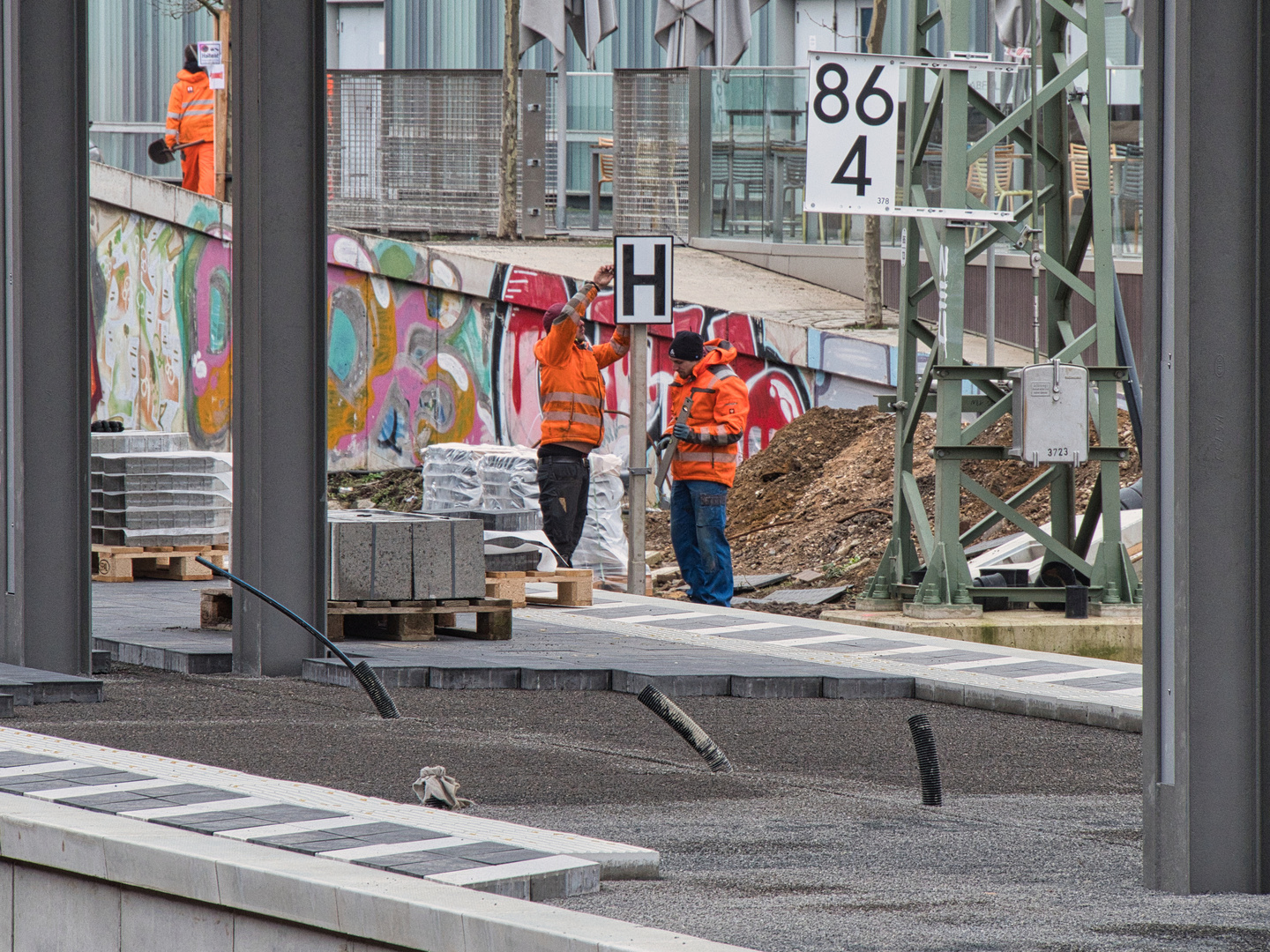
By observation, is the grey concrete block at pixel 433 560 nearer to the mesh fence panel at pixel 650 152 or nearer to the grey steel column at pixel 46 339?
the grey steel column at pixel 46 339

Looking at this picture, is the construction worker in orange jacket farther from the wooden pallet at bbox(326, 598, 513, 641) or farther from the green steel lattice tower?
the wooden pallet at bbox(326, 598, 513, 641)

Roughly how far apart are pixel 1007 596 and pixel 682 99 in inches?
565

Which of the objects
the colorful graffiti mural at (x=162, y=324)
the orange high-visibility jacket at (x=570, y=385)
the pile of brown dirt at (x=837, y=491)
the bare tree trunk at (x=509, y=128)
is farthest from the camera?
the bare tree trunk at (x=509, y=128)

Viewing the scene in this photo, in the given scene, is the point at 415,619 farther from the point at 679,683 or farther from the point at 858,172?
the point at 858,172

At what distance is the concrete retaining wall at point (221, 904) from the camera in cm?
490

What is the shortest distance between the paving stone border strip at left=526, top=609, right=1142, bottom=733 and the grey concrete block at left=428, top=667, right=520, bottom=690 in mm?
1859

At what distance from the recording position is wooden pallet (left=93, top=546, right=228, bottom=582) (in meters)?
15.1

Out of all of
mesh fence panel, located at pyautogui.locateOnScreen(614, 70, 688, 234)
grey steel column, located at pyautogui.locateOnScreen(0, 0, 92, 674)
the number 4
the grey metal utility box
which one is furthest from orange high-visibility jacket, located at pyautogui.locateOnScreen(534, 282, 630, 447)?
mesh fence panel, located at pyautogui.locateOnScreen(614, 70, 688, 234)

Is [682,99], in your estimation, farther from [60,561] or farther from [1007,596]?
[60,561]

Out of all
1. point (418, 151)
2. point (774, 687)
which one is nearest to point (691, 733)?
point (774, 687)

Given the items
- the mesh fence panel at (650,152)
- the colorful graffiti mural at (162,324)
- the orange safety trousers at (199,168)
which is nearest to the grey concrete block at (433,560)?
the colorful graffiti mural at (162,324)

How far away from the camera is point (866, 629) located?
13.8 meters

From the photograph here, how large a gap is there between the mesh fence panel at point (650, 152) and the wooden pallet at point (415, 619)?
1633 cm

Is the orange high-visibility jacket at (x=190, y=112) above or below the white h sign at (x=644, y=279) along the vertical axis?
Result: above
